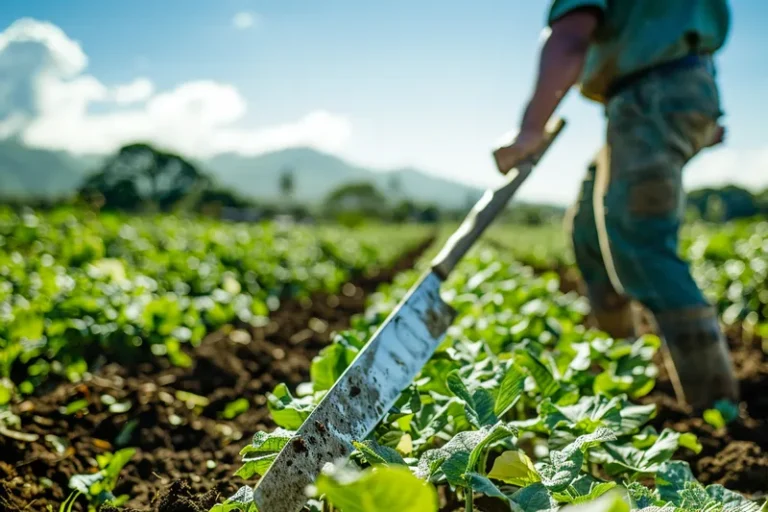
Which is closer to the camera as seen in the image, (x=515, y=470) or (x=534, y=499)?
(x=534, y=499)

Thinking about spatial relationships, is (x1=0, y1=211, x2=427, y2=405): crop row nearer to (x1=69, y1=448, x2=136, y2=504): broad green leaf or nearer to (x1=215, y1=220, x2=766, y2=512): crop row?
(x1=69, y1=448, x2=136, y2=504): broad green leaf

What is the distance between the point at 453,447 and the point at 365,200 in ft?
364

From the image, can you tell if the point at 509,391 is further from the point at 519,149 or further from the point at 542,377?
the point at 519,149

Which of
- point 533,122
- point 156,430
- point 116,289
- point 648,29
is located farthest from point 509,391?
point 116,289

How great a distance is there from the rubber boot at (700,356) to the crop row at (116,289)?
2.29 m

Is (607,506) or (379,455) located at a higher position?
(607,506)

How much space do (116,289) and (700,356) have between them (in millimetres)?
3075

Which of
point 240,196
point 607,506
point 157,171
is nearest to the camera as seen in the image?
point 607,506

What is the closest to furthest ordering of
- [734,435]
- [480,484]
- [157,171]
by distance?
[480,484]
[734,435]
[157,171]

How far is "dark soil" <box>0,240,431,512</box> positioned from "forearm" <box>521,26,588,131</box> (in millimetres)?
1593

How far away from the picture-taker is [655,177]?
2279mm

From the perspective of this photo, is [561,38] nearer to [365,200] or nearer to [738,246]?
[738,246]

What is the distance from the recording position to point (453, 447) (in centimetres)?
107

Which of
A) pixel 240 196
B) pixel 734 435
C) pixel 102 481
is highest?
pixel 102 481
